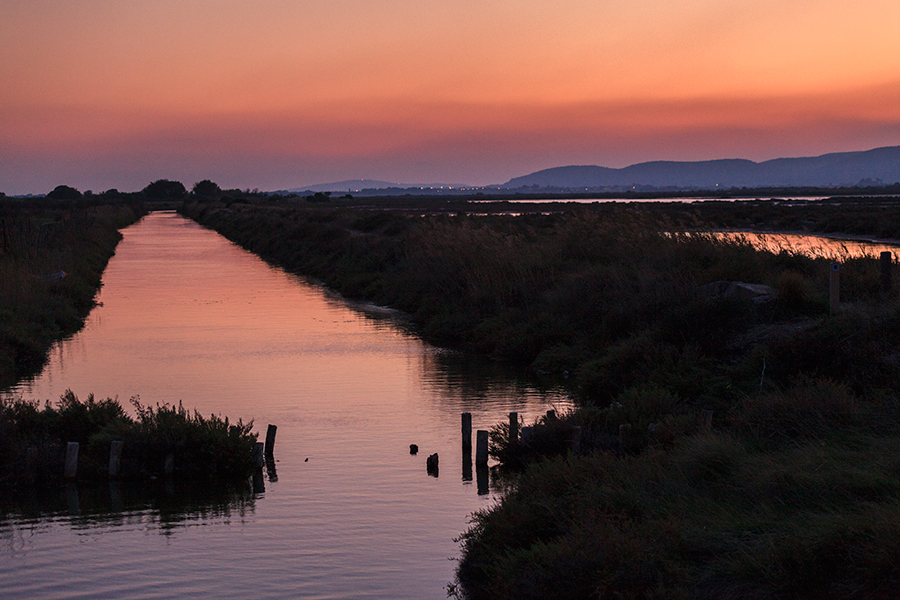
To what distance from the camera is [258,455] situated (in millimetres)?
11023

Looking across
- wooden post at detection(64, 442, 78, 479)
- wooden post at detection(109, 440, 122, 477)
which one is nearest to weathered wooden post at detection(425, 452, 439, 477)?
wooden post at detection(109, 440, 122, 477)

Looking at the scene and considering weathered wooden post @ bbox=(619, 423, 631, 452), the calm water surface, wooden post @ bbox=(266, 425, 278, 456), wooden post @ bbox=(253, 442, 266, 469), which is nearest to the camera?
the calm water surface

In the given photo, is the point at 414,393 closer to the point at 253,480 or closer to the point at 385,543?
the point at 253,480

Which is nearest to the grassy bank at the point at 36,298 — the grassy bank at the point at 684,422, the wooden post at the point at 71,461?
the wooden post at the point at 71,461

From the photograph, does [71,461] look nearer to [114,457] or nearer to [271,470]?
[114,457]

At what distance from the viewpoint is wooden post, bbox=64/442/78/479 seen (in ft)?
35.1

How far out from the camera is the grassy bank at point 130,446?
1080 cm

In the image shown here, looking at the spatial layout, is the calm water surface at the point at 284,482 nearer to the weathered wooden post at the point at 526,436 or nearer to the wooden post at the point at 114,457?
the wooden post at the point at 114,457

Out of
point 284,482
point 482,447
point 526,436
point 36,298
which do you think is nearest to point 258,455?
point 284,482

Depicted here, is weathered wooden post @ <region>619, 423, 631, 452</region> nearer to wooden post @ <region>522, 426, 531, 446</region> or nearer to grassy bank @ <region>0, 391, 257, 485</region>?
wooden post @ <region>522, 426, 531, 446</region>

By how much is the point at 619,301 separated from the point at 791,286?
351cm

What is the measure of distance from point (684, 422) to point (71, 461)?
7279 mm

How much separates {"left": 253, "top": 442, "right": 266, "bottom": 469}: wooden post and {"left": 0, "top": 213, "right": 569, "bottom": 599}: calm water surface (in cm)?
34

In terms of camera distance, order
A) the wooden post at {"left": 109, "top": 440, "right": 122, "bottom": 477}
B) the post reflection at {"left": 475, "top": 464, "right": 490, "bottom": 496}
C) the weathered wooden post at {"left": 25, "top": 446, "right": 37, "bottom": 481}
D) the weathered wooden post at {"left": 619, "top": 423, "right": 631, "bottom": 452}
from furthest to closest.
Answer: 1. the wooden post at {"left": 109, "top": 440, "right": 122, "bottom": 477}
2. the weathered wooden post at {"left": 25, "top": 446, "right": 37, "bottom": 481}
3. the post reflection at {"left": 475, "top": 464, "right": 490, "bottom": 496}
4. the weathered wooden post at {"left": 619, "top": 423, "right": 631, "bottom": 452}
